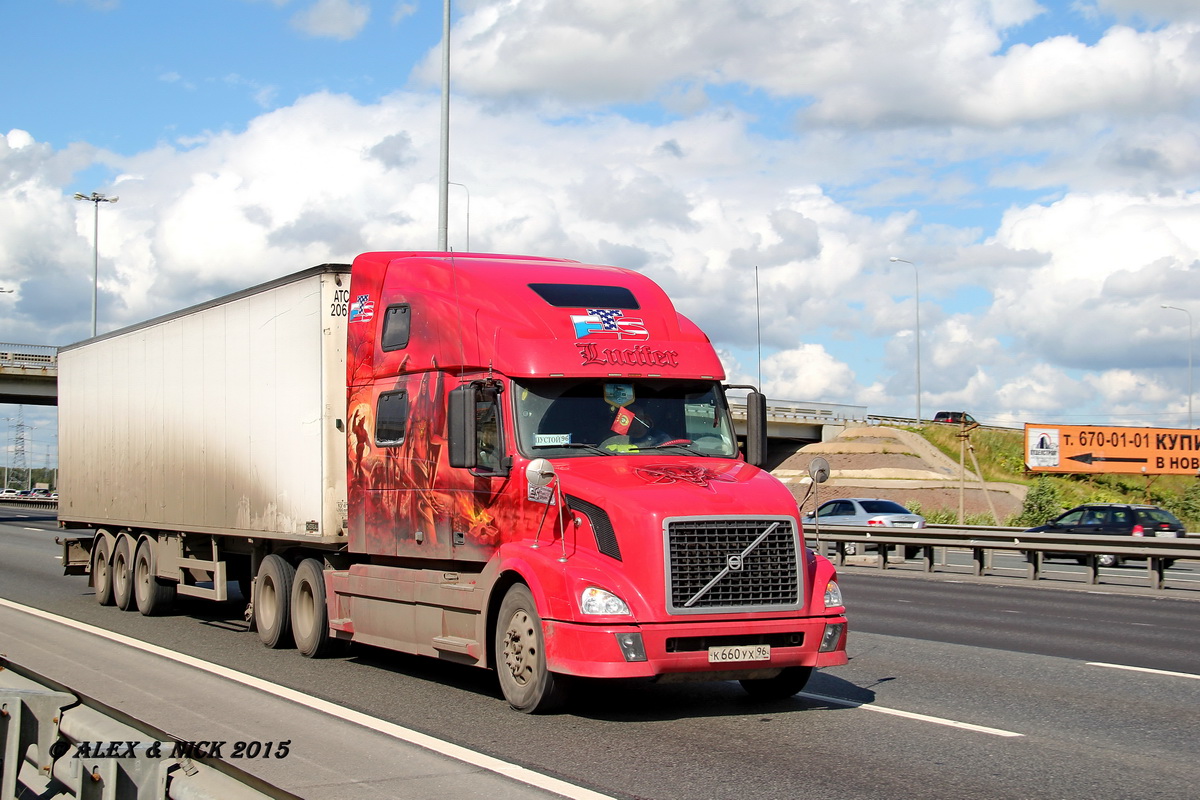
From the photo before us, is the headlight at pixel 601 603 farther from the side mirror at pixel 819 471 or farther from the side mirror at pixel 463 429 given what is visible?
the side mirror at pixel 819 471

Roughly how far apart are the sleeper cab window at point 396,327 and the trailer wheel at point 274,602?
313cm

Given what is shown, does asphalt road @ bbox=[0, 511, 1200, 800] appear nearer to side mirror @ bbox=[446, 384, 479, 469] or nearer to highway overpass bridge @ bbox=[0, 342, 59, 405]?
side mirror @ bbox=[446, 384, 479, 469]

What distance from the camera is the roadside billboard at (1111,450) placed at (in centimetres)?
6338

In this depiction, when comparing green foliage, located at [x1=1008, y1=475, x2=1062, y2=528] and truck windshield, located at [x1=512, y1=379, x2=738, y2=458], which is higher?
truck windshield, located at [x1=512, y1=379, x2=738, y2=458]

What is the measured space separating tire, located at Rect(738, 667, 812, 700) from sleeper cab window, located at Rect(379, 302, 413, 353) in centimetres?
419

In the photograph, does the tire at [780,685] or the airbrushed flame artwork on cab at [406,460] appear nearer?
the tire at [780,685]

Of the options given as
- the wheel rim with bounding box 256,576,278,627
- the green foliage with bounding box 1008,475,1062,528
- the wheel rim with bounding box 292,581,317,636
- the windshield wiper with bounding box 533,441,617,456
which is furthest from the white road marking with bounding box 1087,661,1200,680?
the green foliage with bounding box 1008,475,1062,528

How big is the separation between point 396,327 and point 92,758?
7.22 m

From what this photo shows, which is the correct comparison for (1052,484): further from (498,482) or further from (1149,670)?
(498,482)

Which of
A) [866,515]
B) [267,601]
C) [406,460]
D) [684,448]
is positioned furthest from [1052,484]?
[684,448]

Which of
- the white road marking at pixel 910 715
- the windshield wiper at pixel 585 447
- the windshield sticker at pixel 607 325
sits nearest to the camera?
the white road marking at pixel 910 715

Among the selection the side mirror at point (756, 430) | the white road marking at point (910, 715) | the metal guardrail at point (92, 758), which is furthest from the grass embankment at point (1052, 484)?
the metal guardrail at point (92, 758)

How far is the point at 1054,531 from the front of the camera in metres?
35.3

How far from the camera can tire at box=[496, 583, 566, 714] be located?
9219 millimetres
